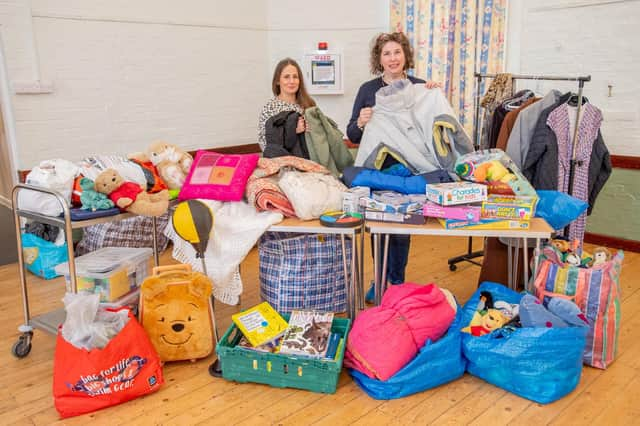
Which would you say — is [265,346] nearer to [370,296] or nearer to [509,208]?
[370,296]

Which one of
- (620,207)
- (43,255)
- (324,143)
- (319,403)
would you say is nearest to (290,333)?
(319,403)

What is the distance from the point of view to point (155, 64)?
4.33 m

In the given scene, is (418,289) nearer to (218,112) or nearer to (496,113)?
(496,113)

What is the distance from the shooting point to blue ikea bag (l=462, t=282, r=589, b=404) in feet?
6.87

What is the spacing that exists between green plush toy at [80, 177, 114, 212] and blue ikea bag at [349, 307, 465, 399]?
1344mm

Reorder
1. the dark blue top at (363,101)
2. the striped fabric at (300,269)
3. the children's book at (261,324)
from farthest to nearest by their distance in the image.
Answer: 1. the dark blue top at (363,101)
2. the striped fabric at (300,269)
3. the children's book at (261,324)

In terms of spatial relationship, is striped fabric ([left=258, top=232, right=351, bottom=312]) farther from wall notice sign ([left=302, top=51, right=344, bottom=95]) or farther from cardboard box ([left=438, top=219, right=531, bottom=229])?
wall notice sign ([left=302, top=51, right=344, bottom=95])

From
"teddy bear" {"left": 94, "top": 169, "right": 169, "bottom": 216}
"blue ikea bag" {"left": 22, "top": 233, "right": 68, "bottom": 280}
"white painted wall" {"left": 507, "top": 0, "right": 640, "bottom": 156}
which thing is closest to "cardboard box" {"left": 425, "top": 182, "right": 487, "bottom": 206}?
"teddy bear" {"left": 94, "top": 169, "right": 169, "bottom": 216}

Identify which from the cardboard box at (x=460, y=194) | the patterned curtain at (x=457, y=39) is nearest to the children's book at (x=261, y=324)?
the cardboard box at (x=460, y=194)

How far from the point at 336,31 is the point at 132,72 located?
71.6 inches

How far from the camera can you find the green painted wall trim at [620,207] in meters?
3.91

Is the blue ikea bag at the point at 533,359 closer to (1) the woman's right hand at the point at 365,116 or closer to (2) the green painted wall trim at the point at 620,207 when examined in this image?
(1) the woman's right hand at the point at 365,116

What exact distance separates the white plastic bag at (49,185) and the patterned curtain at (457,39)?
120 inches

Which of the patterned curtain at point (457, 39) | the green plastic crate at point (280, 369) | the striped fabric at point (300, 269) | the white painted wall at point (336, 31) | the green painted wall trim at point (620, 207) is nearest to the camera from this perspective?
the green plastic crate at point (280, 369)
